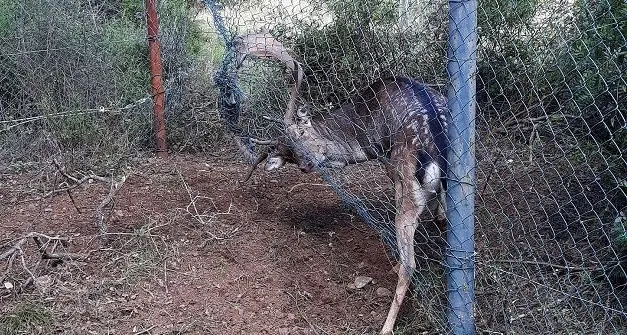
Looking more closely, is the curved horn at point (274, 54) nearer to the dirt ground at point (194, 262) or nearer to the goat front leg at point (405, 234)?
the dirt ground at point (194, 262)

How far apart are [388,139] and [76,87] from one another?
11.3 feet

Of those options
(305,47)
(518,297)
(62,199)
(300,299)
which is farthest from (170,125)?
(518,297)

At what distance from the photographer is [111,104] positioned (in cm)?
600

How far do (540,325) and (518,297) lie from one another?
22cm

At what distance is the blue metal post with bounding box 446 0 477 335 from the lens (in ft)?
8.77

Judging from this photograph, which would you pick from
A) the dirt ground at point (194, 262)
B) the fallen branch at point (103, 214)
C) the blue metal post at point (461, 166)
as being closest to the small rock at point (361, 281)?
the dirt ground at point (194, 262)

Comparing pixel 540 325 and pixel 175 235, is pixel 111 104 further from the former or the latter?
pixel 540 325

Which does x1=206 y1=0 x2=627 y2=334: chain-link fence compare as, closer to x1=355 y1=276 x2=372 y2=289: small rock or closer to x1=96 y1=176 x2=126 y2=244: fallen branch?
x1=355 y1=276 x2=372 y2=289: small rock

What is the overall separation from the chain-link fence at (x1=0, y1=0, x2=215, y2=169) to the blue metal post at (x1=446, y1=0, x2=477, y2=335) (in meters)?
3.58

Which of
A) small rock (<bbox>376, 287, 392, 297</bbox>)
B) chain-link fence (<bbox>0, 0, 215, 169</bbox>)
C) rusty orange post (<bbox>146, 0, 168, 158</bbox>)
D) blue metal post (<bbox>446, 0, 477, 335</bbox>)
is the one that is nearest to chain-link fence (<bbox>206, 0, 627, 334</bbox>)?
blue metal post (<bbox>446, 0, 477, 335</bbox>)

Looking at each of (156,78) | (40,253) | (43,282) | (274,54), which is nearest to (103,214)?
(40,253)

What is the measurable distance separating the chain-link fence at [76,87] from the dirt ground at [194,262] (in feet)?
2.53

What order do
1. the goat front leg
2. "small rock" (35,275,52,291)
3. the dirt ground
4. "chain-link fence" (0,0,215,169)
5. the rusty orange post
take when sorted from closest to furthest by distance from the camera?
1. the goat front leg
2. the dirt ground
3. "small rock" (35,275,52,291)
4. the rusty orange post
5. "chain-link fence" (0,0,215,169)

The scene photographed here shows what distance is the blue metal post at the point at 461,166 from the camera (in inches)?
105
